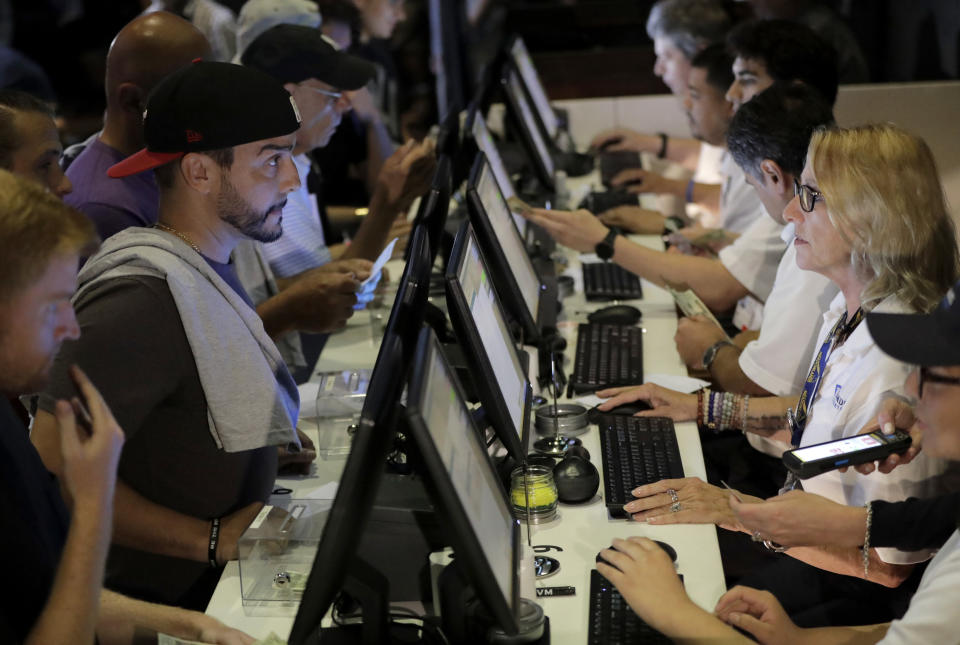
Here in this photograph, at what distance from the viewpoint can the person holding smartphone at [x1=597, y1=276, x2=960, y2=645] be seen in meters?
1.52

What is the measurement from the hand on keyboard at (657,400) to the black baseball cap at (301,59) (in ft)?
4.14

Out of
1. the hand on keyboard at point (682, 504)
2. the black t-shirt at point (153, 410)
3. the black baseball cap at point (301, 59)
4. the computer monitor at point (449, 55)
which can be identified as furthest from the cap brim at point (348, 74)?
the computer monitor at point (449, 55)

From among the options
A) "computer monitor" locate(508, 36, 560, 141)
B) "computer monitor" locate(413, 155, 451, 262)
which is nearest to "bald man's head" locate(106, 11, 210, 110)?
"computer monitor" locate(413, 155, 451, 262)

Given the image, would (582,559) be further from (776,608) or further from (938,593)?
(938,593)

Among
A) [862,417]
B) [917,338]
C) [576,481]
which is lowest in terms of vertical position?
[576,481]

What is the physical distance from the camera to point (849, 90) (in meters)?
4.16

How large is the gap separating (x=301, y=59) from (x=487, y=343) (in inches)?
56.9

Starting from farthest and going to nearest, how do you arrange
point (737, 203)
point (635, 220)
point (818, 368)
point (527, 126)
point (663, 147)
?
1. point (663, 147)
2. point (527, 126)
3. point (635, 220)
4. point (737, 203)
5. point (818, 368)

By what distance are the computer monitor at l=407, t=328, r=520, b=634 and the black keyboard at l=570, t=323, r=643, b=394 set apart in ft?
3.41

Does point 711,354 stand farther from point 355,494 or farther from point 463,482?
point 355,494

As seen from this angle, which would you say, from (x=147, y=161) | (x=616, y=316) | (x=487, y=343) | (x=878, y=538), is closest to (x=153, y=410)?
(x=147, y=161)

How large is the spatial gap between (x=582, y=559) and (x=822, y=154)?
0.95 m

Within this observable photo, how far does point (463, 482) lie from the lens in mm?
1498

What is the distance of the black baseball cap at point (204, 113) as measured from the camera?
6.55 ft
